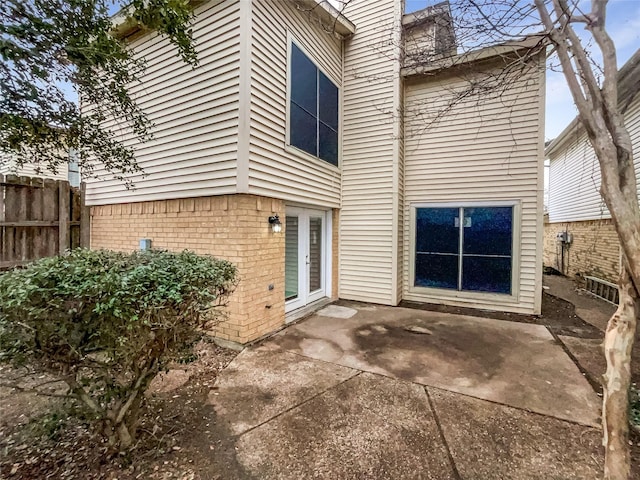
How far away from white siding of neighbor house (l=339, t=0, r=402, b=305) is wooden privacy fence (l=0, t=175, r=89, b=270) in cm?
545

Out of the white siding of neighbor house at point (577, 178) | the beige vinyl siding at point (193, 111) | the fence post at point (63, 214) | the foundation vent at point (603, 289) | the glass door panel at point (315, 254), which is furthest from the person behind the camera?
the white siding of neighbor house at point (577, 178)

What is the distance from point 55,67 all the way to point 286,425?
4560 millimetres

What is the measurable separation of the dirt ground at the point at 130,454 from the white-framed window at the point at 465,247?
10.4ft

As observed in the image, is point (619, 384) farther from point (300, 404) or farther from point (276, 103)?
point (276, 103)

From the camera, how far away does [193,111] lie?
4535mm

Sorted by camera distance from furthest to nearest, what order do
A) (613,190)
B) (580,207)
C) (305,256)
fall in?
(580,207)
(305,256)
(613,190)

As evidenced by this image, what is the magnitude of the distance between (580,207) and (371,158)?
8415mm

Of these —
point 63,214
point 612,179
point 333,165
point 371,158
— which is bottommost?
point 63,214

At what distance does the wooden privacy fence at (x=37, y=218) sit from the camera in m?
4.50

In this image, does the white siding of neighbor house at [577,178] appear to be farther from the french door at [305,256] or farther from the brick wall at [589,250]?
the french door at [305,256]

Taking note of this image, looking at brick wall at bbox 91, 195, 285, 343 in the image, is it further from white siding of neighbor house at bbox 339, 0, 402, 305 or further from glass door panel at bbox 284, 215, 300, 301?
white siding of neighbor house at bbox 339, 0, 402, 305

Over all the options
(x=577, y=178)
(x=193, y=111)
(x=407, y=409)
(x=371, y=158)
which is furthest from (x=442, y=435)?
→ (x=577, y=178)

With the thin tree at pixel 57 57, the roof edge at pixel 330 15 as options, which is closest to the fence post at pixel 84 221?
the thin tree at pixel 57 57

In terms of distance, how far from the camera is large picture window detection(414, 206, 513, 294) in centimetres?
604
